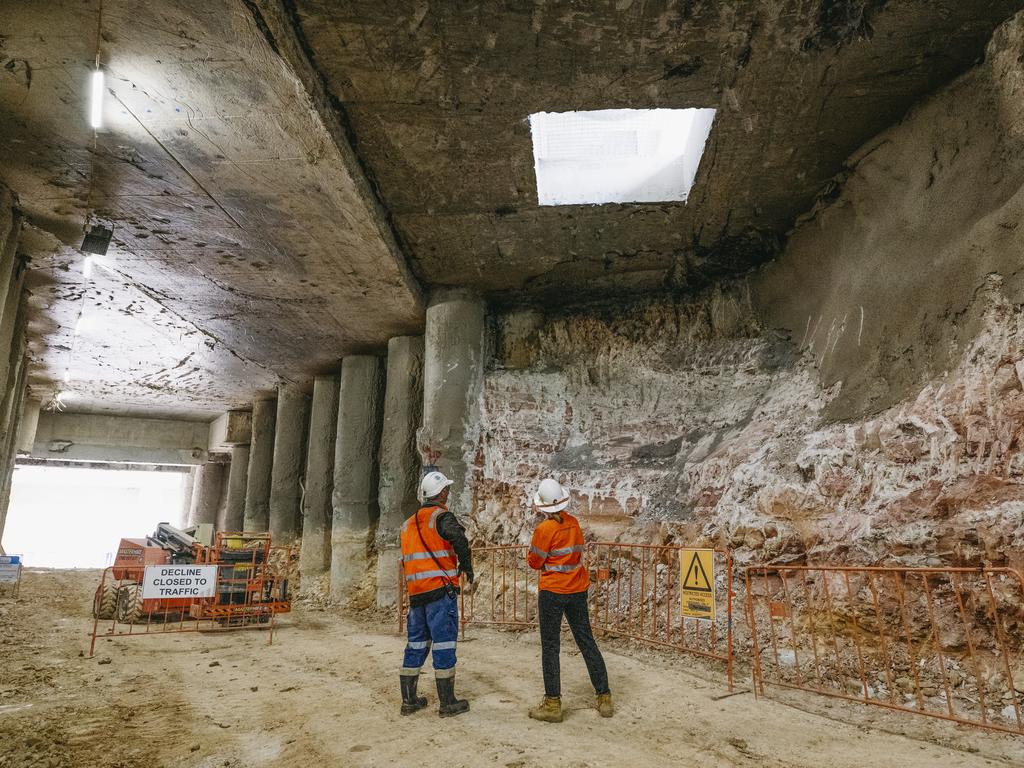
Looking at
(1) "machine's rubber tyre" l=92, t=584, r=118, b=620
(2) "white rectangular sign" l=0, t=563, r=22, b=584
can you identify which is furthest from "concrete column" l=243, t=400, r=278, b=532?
(1) "machine's rubber tyre" l=92, t=584, r=118, b=620

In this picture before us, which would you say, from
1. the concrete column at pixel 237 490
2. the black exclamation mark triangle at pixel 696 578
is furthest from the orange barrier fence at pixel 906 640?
the concrete column at pixel 237 490

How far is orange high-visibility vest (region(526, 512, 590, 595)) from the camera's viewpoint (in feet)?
15.5

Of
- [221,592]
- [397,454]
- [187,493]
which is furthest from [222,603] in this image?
[187,493]

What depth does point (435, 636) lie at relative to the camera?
4.67 meters

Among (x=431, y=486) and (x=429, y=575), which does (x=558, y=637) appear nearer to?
(x=429, y=575)

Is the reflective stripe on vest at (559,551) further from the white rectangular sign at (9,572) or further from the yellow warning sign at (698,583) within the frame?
the white rectangular sign at (9,572)

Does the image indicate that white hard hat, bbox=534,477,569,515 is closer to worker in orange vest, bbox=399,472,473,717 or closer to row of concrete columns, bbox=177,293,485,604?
worker in orange vest, bbox=399,472,473,717

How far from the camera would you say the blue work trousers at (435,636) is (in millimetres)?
4629

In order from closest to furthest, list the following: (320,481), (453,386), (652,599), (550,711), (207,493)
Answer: (550,711), (652,599), (453,386), (320,481), (207,493)

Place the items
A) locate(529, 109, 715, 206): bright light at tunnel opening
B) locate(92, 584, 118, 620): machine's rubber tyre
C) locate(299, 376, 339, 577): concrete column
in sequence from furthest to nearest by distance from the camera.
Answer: locate(299, 376, 339, 577): concrete column
locate(92, 584, 118, 620): machine's rubber tyre
locate(529, 109, 715, 206): bright light at tunnel opening

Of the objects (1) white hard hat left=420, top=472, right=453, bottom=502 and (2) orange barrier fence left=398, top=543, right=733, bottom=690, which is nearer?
(1) white hard hat left=420, top=472, right=453, bottom=502

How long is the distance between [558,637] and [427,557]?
44.6 inches

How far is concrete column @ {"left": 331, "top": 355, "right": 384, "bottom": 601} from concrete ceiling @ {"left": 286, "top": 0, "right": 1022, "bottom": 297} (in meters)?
4.38

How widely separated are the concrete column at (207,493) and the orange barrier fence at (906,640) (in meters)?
21.1
